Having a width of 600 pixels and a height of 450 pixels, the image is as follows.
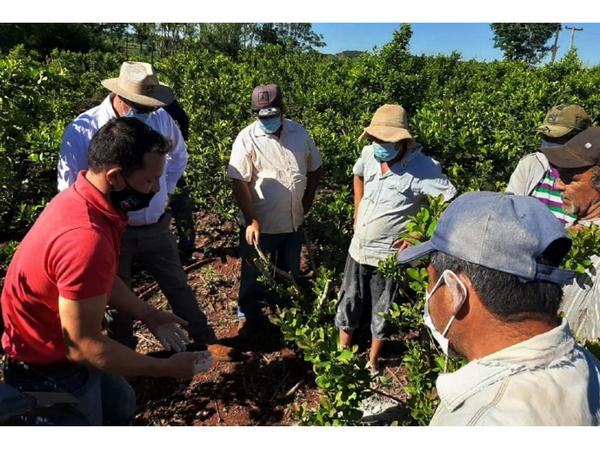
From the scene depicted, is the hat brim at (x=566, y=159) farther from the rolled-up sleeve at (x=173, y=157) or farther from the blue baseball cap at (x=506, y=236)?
the rolled-up sleeve at (x=173, y=157)

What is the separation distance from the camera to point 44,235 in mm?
1898

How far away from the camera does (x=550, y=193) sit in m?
2.92

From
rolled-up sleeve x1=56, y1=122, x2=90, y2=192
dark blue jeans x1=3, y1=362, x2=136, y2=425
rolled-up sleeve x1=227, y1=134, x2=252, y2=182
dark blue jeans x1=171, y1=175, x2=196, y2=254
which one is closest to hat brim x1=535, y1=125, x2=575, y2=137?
rolled-up sleeve x1=227, y1=134, x2=252, y2=182

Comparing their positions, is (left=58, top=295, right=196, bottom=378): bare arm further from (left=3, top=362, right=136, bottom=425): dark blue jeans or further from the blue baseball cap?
the blue baseball cap

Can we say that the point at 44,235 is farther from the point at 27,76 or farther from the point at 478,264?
the point at 27,76

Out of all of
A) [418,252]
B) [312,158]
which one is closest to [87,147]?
[312,158]

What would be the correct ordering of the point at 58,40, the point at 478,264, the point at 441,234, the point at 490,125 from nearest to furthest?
the point at 478,264
the point at 441,234
the point at 490,125
the point at 58,40

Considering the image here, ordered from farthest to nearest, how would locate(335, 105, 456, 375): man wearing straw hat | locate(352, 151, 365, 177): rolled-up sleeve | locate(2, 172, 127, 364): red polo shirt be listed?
locate(352, 151, 365, 177): rolled-up sleeve < locate(335, 105, 456, 375): man wearing straw hat < locate(2, 172, 127, 364): red polo shirt

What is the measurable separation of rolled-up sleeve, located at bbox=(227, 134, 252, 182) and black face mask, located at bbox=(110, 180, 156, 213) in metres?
1.33

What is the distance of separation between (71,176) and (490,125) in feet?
14.9

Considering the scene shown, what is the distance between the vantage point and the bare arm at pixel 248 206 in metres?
3.50

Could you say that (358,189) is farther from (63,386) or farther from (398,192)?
(63,386)

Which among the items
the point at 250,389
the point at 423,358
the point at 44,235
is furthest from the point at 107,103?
the point at 423,358

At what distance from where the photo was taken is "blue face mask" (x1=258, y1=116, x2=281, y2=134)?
3488 millimetres
